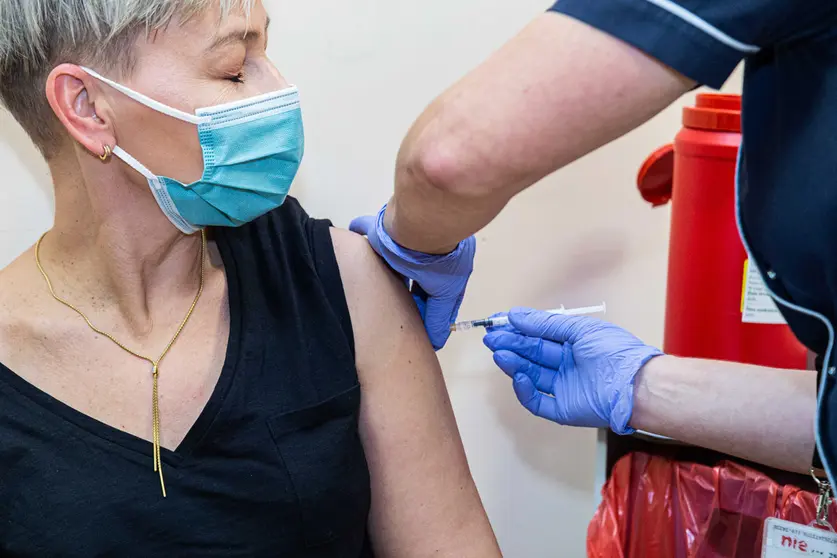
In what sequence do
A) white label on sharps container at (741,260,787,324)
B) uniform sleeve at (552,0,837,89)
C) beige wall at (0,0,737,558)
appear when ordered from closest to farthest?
uniform sleeve at (552,0,837,89) < white label on sharps container at (741,260,787,324) < beige wall at (0,0,737,558)

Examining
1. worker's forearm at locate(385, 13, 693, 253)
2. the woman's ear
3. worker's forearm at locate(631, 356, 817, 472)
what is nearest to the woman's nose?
the woman's ear

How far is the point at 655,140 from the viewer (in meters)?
1.93

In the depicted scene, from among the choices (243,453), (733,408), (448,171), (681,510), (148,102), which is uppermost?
(148,102)

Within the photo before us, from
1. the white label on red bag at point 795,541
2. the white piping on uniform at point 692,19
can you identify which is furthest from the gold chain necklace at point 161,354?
the white label on red bag at point 795,541

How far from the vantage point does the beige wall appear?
5.38 feet

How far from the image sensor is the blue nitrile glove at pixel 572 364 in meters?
1.38

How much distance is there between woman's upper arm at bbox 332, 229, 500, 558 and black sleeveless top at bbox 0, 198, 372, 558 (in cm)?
3

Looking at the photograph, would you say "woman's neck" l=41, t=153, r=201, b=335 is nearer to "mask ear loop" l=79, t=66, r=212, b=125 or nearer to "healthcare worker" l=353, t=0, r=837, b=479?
"mask ear loop" l=79, t=66, r=212, b=125

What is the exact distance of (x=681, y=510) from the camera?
5.36 ft

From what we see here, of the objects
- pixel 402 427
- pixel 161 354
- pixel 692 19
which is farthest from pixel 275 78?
pixel 692 19

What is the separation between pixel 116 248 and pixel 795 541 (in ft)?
3.93

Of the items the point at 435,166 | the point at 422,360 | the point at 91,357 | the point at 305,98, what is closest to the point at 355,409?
the point at 422,360

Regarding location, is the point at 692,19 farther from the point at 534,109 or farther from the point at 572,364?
the point at 572,364

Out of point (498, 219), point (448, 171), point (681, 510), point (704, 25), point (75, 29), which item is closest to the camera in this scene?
point (704, 25)
